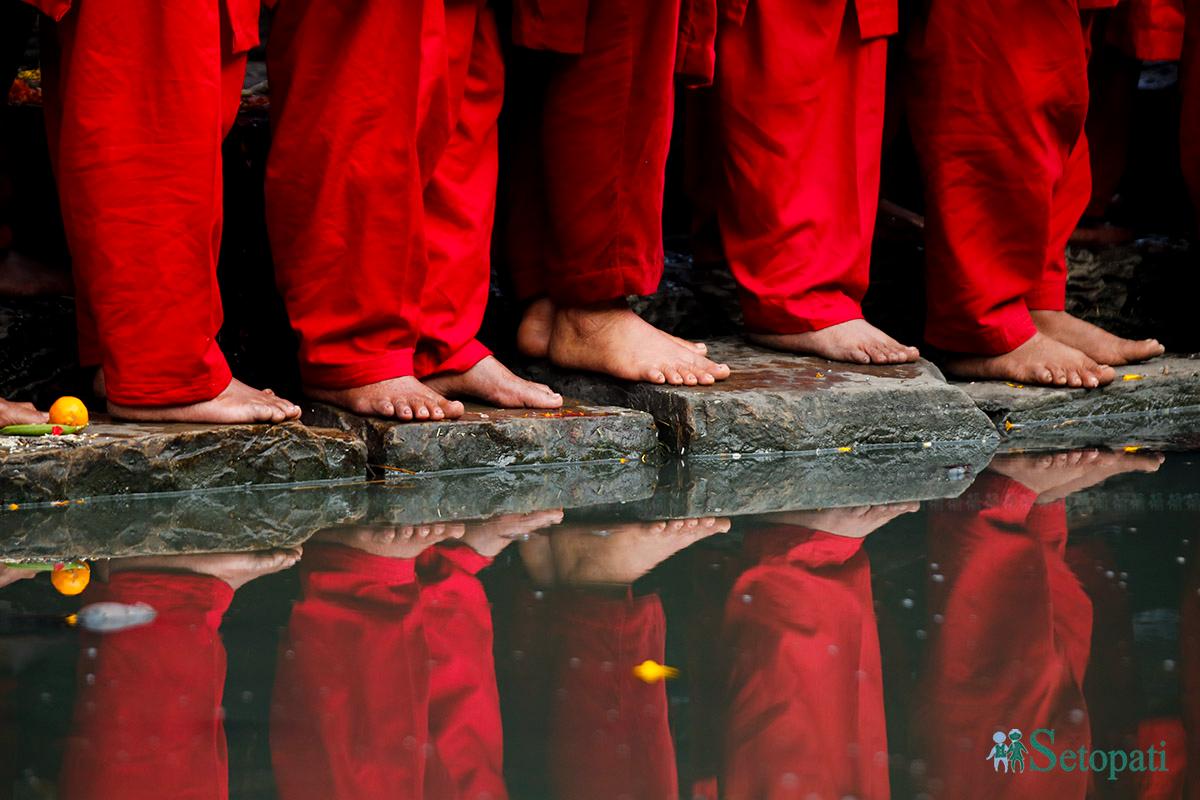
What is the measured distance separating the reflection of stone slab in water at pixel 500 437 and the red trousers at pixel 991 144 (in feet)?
2.82

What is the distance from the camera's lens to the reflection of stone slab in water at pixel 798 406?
2.47 metres

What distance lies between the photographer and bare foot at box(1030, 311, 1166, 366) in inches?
121

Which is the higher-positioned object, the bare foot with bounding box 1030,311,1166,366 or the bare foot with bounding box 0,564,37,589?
the bare foot with bounding box 0,564,37,589

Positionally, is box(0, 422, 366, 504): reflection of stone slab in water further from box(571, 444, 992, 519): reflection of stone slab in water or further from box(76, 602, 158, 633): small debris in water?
box(76, 602, 158, 633): small debris in water

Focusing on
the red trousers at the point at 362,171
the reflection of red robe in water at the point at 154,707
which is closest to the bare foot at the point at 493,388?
the red trousers at the point at 362,171

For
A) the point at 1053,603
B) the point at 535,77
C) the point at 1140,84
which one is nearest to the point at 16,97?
the point at 535,77

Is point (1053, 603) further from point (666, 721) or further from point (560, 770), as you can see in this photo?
point (560, 770)

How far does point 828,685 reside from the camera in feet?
3.70

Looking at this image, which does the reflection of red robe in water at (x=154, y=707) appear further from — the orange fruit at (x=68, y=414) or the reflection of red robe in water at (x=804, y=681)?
the orange fruit at (x=68, y=414)

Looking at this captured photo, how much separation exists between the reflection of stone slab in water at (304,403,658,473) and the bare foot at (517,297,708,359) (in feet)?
1.00

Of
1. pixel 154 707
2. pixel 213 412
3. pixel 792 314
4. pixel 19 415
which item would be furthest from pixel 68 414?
pixel 792 314

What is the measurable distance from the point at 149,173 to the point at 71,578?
2.45ft

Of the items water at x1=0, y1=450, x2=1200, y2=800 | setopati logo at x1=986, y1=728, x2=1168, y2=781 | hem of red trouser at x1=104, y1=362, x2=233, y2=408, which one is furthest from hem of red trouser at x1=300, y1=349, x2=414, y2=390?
setopati logo at x1=986, y1=728, x2=1168, y2=781

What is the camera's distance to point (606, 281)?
2549 mm
